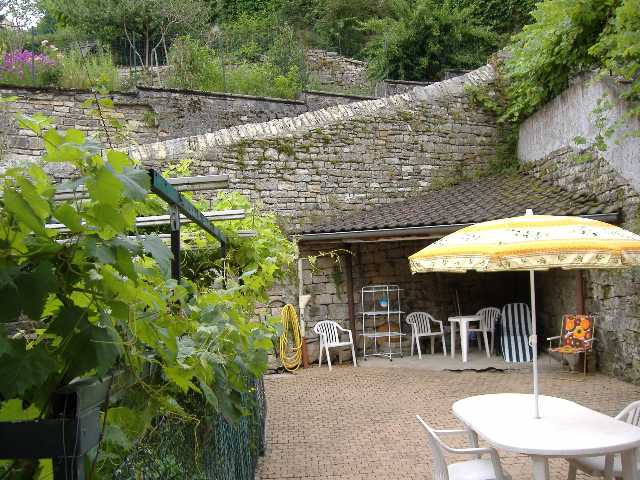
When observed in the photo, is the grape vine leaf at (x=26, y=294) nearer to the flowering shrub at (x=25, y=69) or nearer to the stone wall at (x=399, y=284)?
the stone wall at (x=399, y=284)

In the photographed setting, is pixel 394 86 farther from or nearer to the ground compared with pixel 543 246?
farther from the ground

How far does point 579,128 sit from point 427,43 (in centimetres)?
698

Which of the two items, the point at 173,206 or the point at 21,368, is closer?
the point at 21,368

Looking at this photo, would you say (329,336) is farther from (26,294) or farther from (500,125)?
(26,294)

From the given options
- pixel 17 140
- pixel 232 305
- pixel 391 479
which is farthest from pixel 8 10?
pixel 232 305

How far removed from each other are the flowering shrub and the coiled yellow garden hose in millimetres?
5926

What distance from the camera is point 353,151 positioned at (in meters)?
10.8

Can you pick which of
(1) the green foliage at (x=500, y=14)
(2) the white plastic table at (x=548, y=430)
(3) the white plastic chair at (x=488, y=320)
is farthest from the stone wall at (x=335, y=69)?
(2) the white plastic table at (x=548, y=430)

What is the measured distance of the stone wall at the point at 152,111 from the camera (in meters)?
10.0

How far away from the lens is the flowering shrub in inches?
445

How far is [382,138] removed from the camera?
1101 centimetres

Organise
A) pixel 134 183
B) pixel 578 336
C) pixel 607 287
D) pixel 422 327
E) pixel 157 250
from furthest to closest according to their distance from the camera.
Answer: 1. pixel 422 327
2. pixel 578 336
3. pixel 607 287
4. pixel 157 250
5. pixel 134 183

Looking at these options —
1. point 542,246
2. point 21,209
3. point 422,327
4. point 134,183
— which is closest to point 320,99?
point 422,327

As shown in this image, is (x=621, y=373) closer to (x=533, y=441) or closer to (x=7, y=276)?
(x=533, y=441)
